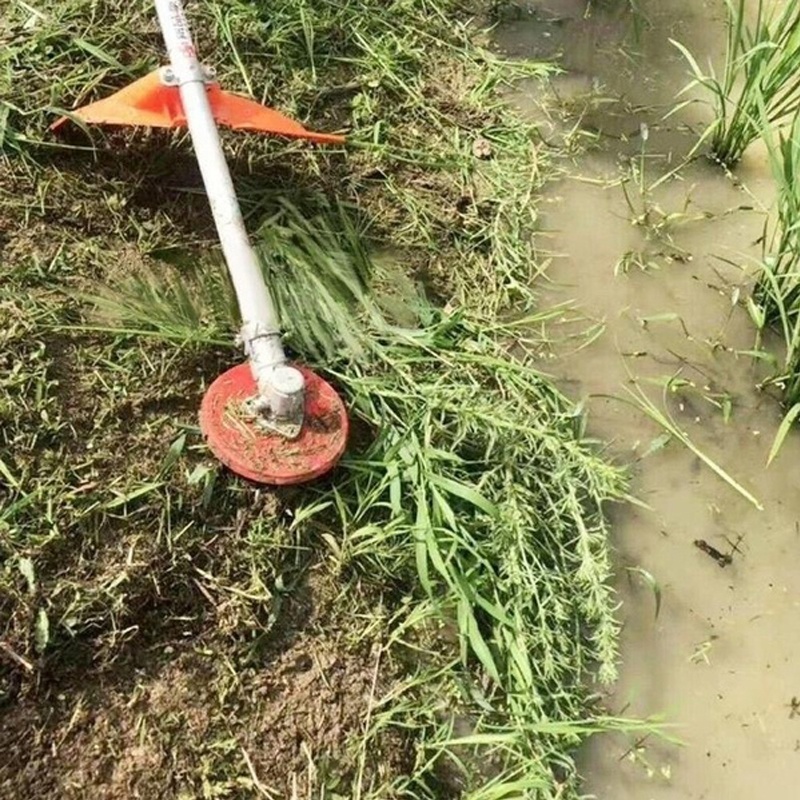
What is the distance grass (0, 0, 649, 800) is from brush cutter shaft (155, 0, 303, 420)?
5.6 inches

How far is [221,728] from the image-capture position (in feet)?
5.48

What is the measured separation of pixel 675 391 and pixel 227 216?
3.06ft

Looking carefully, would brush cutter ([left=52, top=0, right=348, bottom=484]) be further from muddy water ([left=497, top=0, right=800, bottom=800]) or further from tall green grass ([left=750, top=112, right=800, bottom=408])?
tall green grass ([left=750, top=112, right=800, bottom=408])

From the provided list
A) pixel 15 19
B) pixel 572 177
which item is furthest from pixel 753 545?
pixel 15 19

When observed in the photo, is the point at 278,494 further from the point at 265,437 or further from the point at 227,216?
the point at 227,216

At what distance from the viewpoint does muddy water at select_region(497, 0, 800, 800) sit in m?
1.87

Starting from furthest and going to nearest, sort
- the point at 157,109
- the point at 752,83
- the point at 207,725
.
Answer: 1. the point at 752,83
2. the point at 157,109
3. the point at 207,725

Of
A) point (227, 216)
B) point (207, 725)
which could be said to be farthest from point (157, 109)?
point (207, 725)

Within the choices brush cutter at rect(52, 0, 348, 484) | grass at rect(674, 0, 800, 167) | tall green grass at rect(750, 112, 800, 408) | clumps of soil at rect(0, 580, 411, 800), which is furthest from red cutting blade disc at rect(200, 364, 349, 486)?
grass at rect(674, 0, 800, 167)

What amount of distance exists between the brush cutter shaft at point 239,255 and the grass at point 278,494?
0.46 feet

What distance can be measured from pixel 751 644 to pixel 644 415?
18.5 inches

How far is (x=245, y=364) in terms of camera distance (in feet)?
6.24

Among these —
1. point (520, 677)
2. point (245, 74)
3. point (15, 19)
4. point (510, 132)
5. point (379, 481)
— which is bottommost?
point (520, 677)

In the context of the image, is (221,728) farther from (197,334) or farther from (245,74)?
(245,74)
